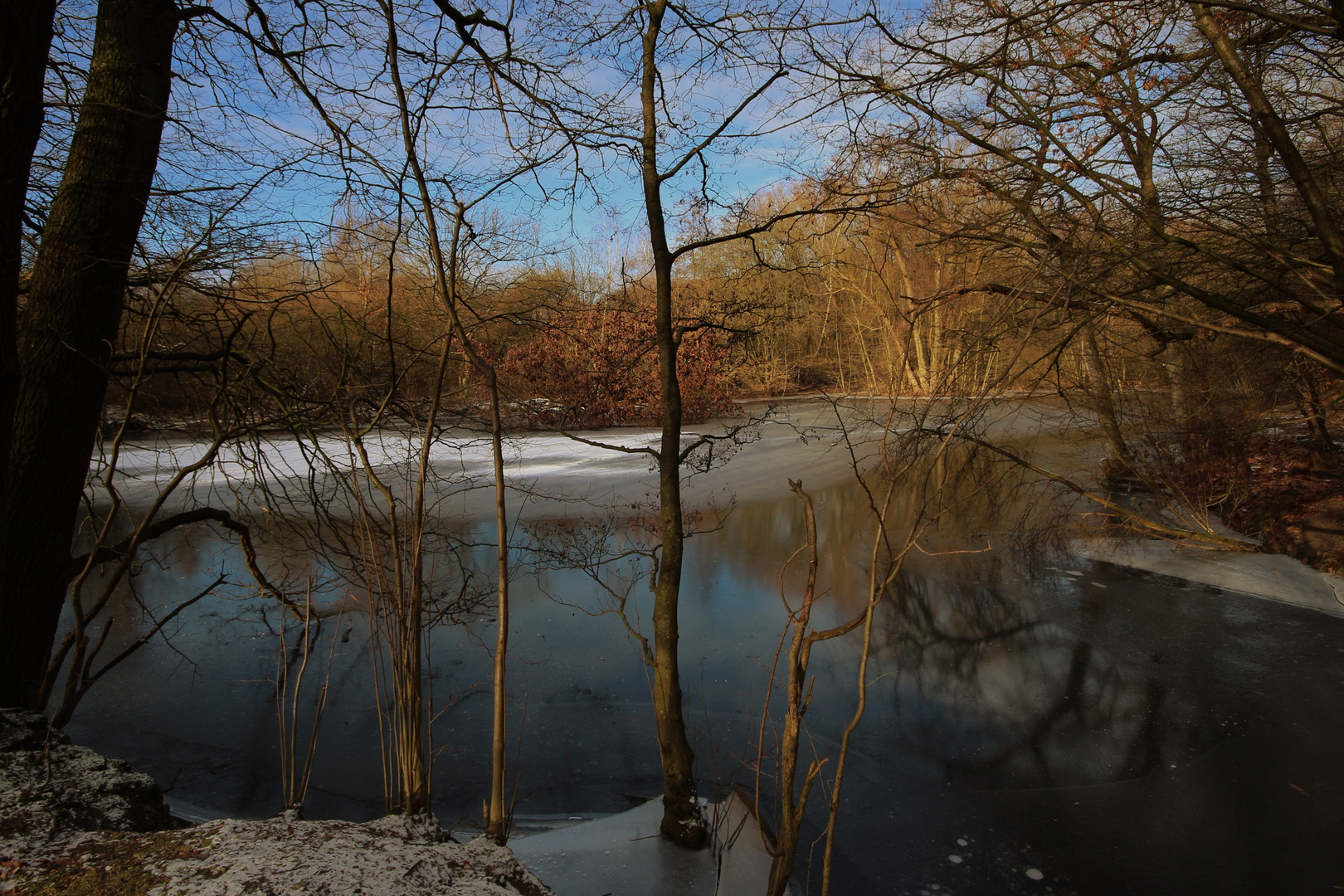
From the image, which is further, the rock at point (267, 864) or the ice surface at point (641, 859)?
the ice surface at point (641, 859)

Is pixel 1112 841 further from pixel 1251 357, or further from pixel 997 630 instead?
pixel 1251 357

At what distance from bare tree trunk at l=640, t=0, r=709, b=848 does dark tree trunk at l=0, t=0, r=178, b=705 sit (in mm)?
2262

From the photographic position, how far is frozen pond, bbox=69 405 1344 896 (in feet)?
15.1

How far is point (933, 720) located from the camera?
6.09 m

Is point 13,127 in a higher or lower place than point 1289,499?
higher

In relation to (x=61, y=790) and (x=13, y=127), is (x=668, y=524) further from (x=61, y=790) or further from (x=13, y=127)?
(x=13, y=127)

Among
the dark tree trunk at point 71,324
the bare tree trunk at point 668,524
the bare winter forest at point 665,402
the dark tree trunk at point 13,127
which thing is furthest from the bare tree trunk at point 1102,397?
the dark tree trunk at point 13,127

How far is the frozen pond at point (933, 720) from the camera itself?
15.1 feet

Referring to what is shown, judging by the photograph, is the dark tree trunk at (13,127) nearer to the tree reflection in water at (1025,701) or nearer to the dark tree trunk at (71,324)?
the dark tree trunk at (71,324)

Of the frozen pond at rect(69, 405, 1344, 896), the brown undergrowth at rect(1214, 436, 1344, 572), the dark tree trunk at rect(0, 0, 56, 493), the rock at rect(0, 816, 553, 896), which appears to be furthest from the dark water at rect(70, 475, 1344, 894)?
the rock at rect(0, 816, 553, 896)

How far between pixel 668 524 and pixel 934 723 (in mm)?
3342

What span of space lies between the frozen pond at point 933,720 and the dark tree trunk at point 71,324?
1.12 metres

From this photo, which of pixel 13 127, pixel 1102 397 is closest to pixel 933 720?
Result: pixel 1102 397

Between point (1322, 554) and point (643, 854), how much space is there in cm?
949
